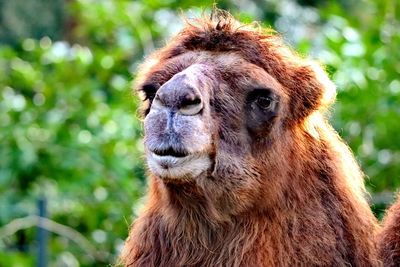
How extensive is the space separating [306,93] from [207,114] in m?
0.64

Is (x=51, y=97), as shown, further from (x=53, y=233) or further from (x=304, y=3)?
(x=304, y=3)

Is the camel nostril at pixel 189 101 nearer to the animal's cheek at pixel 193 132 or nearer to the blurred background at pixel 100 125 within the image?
the animal's cheek at pixel 193 132

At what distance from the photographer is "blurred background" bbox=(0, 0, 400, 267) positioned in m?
9.51

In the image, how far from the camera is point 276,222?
5.71 metres

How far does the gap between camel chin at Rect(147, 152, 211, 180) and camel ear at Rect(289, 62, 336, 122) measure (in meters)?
0.64

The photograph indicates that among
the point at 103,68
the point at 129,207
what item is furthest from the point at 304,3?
the point at 129,207

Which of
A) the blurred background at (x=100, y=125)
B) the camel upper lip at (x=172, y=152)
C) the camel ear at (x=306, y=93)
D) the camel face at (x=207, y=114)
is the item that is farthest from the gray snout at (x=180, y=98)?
the blurred background at (x=100, y=125)

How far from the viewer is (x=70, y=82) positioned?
424 inches

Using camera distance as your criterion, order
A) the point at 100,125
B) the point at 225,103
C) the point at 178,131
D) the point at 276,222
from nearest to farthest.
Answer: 1. the point at 178,131
2. the point at 225,103
3. the point at 276,222
4. the point at 100,125

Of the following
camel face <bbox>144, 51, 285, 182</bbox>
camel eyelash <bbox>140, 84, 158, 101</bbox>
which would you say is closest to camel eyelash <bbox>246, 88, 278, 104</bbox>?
camel face <bbox>144, 51, 285, 182</bbox>

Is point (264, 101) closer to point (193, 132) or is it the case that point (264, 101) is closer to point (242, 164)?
point (242, 164)

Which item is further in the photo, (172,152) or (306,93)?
(306,93)

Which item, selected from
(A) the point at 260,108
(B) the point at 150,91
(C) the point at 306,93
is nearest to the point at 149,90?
(B) the point at 150,91

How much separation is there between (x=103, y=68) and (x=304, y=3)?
7.44 m
